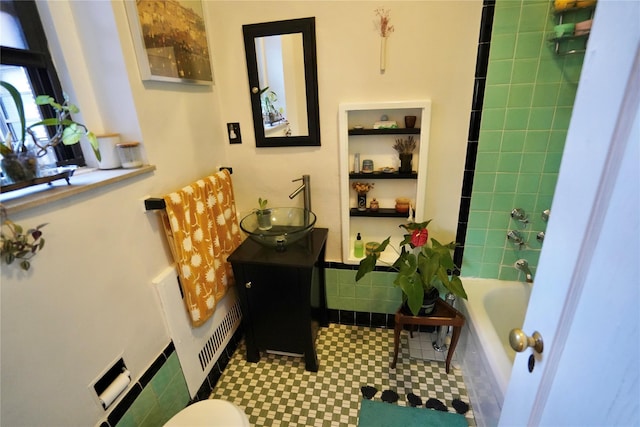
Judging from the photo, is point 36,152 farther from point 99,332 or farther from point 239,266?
point 239,266

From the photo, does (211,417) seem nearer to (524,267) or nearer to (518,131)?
(524,267)

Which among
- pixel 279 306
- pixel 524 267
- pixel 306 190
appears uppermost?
pixel 306 190

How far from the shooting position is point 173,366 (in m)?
1.36

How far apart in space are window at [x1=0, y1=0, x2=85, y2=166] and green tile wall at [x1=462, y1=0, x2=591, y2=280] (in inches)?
72.8

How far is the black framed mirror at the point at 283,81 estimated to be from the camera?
1529 mm

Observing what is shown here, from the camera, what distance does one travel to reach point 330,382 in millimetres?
1690

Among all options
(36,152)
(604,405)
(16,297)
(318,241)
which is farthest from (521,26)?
(16,297)

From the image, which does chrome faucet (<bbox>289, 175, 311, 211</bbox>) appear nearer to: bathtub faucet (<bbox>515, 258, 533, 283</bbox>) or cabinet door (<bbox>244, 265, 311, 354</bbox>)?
cabinet door (<bbox>244, 265, 311, 354</bbox>)

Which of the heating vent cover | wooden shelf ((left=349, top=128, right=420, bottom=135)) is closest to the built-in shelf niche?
wooden shelf ((left=349, top=128, right=420, bottom=135))

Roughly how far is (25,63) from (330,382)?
6.37 feet

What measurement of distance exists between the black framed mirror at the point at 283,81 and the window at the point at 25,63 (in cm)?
85

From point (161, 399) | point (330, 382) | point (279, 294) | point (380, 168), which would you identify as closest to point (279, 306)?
point (279, 294)

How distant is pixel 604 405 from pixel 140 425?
58.3 inches

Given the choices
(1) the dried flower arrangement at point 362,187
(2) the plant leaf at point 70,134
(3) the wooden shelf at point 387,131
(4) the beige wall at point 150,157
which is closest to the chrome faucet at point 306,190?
(4) the beige wall at point 150,157
